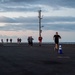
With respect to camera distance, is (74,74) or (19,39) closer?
(74,74)

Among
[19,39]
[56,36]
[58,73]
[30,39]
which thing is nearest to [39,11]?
[19,39]

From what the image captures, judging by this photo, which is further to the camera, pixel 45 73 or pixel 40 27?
pixel 40 27

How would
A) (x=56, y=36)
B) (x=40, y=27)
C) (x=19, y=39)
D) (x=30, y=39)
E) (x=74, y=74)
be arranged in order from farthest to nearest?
1. (x=19, y=39)
2. (x=40, y=27)
3. (x=30, y=39)
4. (x=56, y=36)
5. (x=74, y=74)

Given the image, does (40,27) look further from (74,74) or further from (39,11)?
(74,74)

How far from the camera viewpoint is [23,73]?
639 inches

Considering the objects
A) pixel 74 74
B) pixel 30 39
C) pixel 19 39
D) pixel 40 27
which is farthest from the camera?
pixel 19 39

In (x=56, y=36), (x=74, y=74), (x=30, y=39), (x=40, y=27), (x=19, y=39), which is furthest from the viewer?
(x=19, y=39)

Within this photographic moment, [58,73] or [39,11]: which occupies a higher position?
[39,11]

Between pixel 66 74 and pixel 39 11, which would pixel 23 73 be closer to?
pixel 66 74

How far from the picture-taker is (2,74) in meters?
15.9

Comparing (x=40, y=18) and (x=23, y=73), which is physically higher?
(x=40, y=18)

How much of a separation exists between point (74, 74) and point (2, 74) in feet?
10.1

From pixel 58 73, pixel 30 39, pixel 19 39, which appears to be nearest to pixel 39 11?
pixel 19 39

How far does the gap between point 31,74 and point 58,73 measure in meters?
1.27
